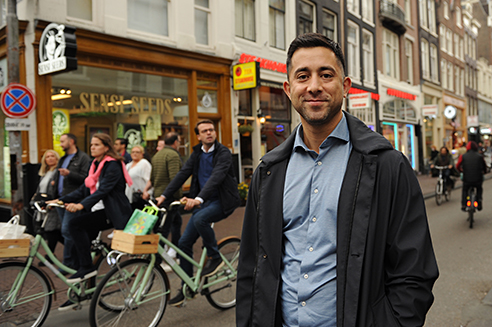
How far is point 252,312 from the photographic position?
6.06 feet

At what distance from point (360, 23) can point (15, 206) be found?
18.1 m

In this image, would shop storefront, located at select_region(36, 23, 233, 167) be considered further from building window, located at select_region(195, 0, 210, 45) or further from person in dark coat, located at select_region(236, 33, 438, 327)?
person in dark coat, located at select_region(236, 33, 438, 327)

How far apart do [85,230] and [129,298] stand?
112 cm

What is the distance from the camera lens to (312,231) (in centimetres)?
170

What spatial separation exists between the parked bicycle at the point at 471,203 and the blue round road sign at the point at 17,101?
860cm

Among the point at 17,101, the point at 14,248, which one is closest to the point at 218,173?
the point at 14,248

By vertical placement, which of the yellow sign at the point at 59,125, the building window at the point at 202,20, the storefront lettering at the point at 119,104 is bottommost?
the yellow sign at the point at 59,125

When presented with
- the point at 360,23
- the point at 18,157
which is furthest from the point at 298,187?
the point at 360,23

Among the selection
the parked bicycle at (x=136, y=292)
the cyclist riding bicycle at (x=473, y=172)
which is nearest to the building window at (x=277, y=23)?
the cyclist riding bicycle at (x=473, y=172)

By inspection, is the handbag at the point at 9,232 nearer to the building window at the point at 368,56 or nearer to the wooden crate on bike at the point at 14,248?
the wooden crate on bike at the point at 14,248

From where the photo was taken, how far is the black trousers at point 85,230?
14.8ft

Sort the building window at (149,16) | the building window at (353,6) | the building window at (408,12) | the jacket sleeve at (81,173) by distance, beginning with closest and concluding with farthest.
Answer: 1. the jacket sleeve at (81,173)
2. the building window at (149,16)
3. the building window at (353,6)
4. the building window at (408,12)

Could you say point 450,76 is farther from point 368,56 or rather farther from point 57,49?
point 57,49

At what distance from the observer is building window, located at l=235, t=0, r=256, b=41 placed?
1387cm
